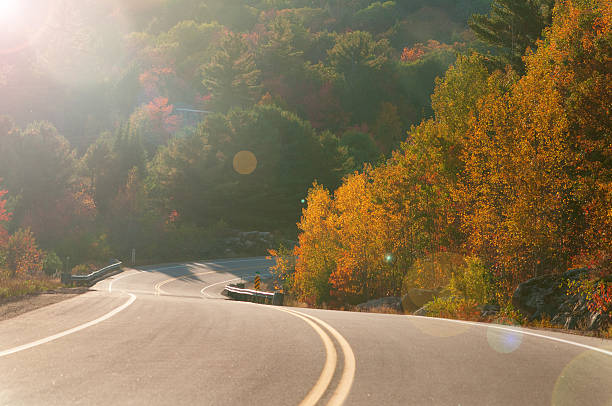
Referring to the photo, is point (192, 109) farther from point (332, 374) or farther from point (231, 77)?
point (332, 374)

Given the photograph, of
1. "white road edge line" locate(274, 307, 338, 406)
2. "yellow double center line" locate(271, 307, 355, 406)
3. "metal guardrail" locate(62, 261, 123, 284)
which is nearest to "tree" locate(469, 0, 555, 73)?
"metal guardrail" locate(62, 261, 123, 284)

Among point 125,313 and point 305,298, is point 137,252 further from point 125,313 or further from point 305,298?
point 125,313

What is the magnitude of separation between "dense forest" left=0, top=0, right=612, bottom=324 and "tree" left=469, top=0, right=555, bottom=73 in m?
0.11

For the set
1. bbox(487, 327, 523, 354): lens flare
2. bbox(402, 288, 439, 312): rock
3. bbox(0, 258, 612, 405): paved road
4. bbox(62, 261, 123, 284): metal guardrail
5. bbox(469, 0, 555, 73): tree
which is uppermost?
bbox(469, 0, 555, 73): tree

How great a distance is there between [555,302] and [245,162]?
179 ft

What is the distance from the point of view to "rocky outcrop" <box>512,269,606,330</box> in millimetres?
12688

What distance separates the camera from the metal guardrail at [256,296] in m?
26.3

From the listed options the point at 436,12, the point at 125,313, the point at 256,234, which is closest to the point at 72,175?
the point at 256,234

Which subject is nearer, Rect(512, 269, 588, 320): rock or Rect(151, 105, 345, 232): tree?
Rect(512, 269, 588, 320): rock

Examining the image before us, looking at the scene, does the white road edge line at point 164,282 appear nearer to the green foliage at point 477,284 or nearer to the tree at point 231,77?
the green foliage at point 477,284

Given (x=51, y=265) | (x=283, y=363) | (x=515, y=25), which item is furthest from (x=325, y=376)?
(x=51, y=265)

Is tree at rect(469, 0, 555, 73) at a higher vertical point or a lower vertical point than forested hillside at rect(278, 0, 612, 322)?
higher

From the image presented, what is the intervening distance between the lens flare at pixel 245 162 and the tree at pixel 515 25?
35151 mm

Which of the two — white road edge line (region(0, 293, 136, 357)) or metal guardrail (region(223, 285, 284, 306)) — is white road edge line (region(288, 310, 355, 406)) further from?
metal guardrail (region(223, 285, 284, 306))
